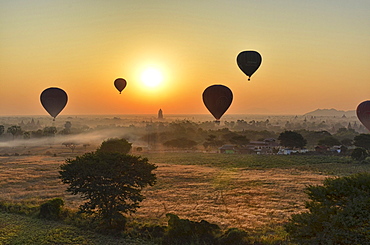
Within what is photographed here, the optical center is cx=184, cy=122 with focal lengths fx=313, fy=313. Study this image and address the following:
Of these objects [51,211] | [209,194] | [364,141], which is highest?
[364,141]

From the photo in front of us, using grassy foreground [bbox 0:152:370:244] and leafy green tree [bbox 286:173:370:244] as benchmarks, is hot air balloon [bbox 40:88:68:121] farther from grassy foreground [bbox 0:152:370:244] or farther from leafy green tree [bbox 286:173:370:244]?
leafy green tree [bbox 286:173:370:244]

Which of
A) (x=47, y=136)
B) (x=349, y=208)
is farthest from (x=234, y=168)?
(x=47, y=136)

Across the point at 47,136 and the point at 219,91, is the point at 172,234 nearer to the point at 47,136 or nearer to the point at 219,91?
the point at 219,91

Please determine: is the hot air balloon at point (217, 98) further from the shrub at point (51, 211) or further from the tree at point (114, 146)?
the tree at point (114, 146)

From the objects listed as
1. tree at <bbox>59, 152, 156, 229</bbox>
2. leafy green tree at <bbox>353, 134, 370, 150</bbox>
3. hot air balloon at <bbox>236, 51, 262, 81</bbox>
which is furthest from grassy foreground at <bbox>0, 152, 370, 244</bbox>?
leafy green tree at <bbox>353, 134, 370, 150</bbox>

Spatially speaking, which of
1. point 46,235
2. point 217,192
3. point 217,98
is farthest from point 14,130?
point 46,235

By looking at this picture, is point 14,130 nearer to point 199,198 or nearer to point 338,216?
point 199,198

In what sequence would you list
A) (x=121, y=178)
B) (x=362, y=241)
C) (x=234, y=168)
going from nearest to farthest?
(x=362, y=241)
(x=121, y=178)
(x=234, y=168)
